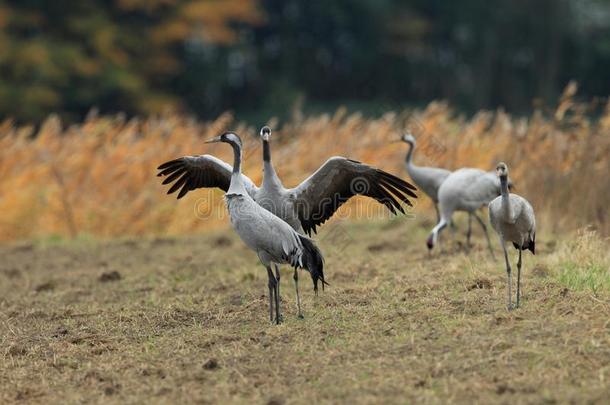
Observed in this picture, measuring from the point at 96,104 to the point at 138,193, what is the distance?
16.6 m

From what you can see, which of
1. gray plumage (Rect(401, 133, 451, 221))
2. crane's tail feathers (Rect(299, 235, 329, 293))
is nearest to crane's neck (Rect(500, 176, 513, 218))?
crane's tail feathers (Rect(299, 235, 329, 293))

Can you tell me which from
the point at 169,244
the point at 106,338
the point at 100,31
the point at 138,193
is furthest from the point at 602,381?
the point at 100,31

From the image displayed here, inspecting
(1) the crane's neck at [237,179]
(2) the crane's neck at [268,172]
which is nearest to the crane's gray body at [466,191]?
(2) the crane's neck at [268,172]

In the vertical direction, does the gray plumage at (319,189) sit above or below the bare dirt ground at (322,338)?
above

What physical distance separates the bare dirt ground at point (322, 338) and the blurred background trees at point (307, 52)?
764 inches

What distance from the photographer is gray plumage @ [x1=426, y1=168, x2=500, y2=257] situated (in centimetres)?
984

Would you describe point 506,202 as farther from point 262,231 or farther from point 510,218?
point 262,231

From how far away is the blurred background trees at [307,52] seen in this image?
94.5ft

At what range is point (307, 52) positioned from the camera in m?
35.2

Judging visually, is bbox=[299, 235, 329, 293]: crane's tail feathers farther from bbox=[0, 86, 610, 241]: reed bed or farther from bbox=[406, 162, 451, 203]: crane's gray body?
bbox=[0, 86, 610, 241]: reed bed

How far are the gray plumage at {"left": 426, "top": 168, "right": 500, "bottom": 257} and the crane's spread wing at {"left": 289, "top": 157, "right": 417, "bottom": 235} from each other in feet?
6.57

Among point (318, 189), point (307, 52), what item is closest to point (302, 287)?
point (318, 189)

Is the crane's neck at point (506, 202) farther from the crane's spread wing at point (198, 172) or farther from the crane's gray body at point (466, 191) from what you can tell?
the crane's gray body at point (466, 191)

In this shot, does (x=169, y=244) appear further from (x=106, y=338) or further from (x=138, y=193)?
(x=106, y=338)
